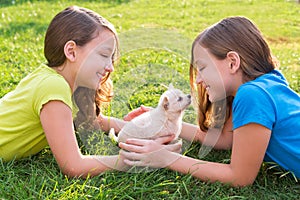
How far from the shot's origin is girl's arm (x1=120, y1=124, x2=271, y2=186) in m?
2.00

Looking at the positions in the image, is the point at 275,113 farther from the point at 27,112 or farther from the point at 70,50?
the point at 27,112

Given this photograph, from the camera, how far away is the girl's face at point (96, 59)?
217 cm

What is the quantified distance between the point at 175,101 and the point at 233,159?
0.37 meters

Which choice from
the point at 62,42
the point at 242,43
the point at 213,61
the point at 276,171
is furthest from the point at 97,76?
the point at 276,171

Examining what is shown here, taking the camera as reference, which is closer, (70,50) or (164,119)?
(164,119)

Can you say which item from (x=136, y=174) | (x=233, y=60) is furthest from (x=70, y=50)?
(x=233, y=60)

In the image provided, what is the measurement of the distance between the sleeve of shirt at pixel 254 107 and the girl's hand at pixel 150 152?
13.1 inches

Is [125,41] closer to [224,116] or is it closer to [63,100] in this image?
[63,100]

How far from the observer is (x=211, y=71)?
212 centimetres

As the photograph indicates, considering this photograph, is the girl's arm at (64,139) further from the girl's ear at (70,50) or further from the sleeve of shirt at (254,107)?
the sleeve of shirt at (254,107)

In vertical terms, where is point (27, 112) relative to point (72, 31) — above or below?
below

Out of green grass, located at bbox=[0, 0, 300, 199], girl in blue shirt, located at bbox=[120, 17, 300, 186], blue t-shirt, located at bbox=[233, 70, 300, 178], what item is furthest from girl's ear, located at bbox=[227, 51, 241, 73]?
green grass, located at bbox=[0, 0, 300, 199]

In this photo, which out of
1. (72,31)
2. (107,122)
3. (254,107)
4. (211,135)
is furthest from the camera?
(107,122)

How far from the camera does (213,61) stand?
2.17 m
